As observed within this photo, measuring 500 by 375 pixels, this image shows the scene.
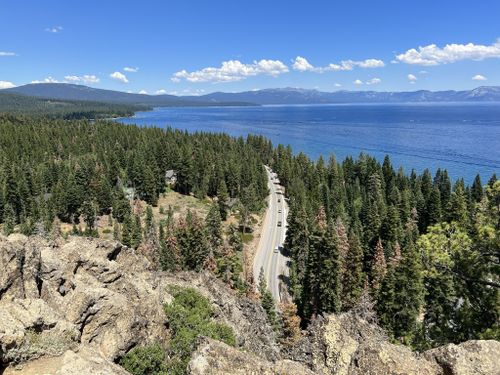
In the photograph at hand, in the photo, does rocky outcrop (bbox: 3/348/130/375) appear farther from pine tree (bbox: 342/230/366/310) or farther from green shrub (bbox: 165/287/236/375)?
pine tree (bbox: 342/230/366/310)

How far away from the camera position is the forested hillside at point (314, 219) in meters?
20.8

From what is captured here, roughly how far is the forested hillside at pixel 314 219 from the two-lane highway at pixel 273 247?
3.75m

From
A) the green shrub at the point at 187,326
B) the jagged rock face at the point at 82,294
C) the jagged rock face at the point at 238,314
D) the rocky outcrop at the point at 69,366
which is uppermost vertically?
the rocky outcrop at the point at 69,366

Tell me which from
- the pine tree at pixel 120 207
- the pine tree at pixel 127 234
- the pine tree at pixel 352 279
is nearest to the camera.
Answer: the pine tree at pixel 352 279

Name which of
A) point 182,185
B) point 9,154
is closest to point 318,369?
point 182,185

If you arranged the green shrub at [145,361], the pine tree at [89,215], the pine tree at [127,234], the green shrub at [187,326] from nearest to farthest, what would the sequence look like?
the green shrub at [145,361] → the green shrub at [187,326] → the pine tree at [127,234] → the pine tree at [89,215]

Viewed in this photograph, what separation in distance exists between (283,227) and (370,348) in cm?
9796

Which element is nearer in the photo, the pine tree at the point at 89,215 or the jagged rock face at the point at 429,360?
the jagged rock face at the point at 429,360

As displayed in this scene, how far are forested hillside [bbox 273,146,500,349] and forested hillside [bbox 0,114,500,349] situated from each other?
0.12 meters

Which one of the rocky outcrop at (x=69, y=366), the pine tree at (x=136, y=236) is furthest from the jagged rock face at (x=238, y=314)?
the pine tree at (x=136, y=236)

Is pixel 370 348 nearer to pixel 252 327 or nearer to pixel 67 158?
pixel 252 327

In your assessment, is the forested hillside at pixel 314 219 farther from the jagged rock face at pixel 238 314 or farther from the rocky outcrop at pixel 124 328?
the jagged rock face at pixel 238 314

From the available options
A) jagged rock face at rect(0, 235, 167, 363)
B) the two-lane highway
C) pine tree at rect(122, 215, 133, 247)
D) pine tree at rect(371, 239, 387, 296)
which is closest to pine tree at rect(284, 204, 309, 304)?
the two-lane highway

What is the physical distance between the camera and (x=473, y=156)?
19750 cm
